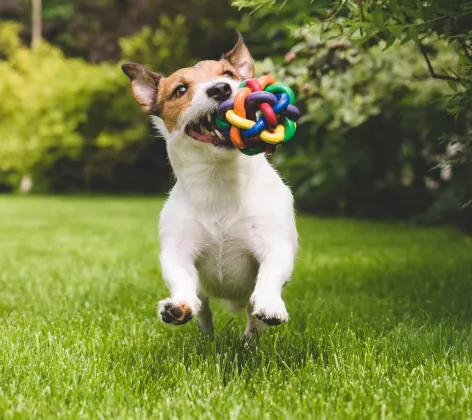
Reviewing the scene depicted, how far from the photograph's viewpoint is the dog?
292 cm

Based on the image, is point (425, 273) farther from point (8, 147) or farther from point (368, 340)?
point (8, 147)

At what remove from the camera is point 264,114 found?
2.67m

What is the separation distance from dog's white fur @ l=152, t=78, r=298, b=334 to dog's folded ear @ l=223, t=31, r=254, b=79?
0.43m

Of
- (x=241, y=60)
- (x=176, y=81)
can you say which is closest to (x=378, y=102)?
(x=241, y=60)

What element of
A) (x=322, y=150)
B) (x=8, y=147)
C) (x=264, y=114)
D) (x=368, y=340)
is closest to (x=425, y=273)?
(x=368, y=340)

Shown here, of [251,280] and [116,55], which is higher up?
[116,55]

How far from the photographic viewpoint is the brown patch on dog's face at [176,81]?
124 inches

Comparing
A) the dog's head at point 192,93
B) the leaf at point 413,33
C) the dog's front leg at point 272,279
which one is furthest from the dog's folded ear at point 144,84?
the leaf at point 413,33

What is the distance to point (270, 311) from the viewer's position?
2.42 meters

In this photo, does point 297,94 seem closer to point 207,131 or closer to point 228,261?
point 207,131

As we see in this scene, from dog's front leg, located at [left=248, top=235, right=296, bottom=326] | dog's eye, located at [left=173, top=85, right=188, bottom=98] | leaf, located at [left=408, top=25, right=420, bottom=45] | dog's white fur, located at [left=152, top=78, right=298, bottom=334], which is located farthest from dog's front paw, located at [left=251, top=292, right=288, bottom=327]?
leaf, located at [left=408, top=25, right=420, bottom=45]

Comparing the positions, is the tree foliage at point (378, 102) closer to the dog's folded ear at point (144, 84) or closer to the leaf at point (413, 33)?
the leaf at point (413, 33)

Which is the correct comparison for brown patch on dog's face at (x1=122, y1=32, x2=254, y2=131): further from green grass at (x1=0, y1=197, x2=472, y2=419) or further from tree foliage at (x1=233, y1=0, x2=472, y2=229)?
green grass at (x1=0, y1=197, x2=472, y2=419)

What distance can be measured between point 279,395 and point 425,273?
348 centimetres
